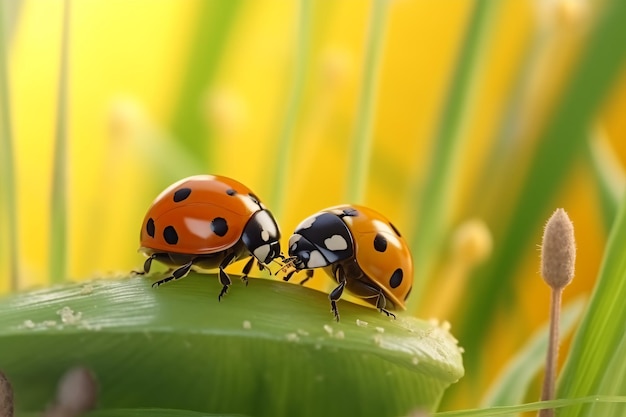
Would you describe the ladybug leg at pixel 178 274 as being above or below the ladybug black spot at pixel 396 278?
above

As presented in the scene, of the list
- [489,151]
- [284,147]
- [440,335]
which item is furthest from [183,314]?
[489,151]

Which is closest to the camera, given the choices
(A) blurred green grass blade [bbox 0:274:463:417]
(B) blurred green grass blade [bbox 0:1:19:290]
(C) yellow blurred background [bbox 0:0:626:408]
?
(A) blurred green grass blade [bbox 0:274:463:417]

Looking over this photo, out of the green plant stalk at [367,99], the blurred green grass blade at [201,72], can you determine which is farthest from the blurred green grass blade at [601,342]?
the blurred green grass blade at [201,72]

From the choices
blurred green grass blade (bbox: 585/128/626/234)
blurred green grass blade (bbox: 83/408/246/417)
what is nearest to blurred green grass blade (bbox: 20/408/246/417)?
blurred green grass blade (bbox: 83/408/246/417)

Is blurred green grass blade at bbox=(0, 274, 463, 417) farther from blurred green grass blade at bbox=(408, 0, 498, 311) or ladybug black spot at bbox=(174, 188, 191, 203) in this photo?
blurred green grass blade at bbox=(408, 0, 498, 311)

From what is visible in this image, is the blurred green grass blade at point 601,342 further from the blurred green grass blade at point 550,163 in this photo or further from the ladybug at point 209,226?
the blurred green grass blade at point 550,163

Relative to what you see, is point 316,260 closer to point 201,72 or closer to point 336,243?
point 336,243
